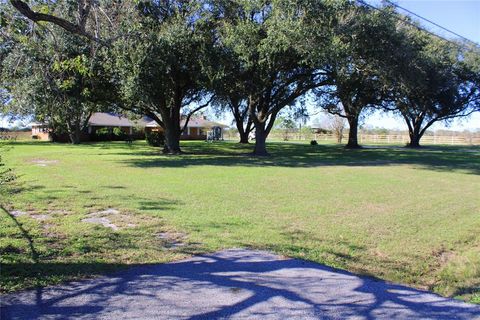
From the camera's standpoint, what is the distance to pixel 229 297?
4426mm

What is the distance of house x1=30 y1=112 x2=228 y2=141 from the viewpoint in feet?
171

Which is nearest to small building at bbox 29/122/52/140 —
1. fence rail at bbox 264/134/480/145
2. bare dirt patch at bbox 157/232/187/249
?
fence rail at bbox 264/134/480/145

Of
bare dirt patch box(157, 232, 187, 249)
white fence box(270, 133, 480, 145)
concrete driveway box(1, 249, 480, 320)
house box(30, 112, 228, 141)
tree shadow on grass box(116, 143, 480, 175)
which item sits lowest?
concrete driveway box(1, 249, 480, 320)

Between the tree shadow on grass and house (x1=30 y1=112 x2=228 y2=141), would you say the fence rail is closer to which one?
house (x1=30 y1=112 x2=228 y2=141)

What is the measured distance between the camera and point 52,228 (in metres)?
7.05

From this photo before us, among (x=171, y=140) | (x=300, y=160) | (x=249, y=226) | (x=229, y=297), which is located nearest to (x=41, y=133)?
(x=171, y=140)

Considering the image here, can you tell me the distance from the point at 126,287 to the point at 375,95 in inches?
1262

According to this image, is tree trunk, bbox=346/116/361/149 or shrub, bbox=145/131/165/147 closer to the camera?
shrub, bbox=145/131/165/147

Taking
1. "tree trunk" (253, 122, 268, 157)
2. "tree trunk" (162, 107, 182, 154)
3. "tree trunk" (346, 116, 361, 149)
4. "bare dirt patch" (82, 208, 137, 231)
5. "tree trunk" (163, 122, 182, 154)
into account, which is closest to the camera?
"bare dirt patch" (82, 208, 137, 231)

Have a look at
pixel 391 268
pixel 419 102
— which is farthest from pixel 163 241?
pixel 419 102

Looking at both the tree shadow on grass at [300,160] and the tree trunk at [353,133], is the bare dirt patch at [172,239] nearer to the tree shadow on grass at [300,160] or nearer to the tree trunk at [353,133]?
the tree shadow on grass at [300,160]

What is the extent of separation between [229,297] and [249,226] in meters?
3.38

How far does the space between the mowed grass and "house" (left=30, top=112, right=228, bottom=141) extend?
34.4 meters

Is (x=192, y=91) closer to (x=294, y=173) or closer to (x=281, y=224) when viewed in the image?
(x=294, y=173)
